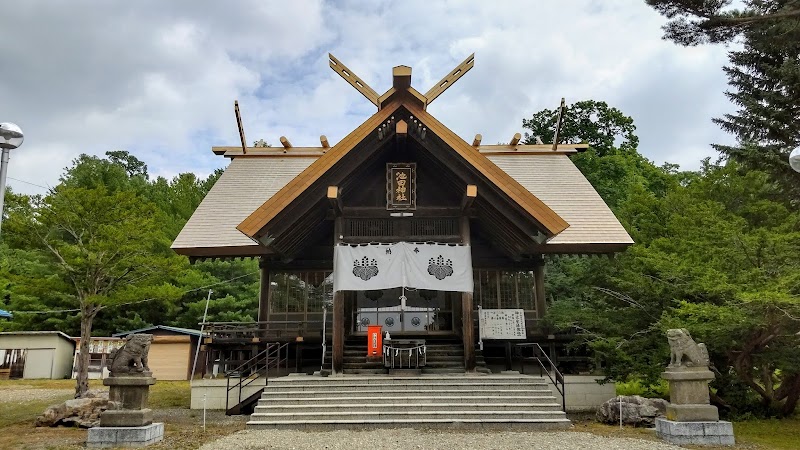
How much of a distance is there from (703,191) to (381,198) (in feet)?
24.7

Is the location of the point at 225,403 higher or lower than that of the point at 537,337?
lower

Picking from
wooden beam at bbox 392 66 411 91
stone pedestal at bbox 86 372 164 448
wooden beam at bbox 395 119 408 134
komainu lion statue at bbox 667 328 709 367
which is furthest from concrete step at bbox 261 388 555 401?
wooden beam at bbox 392 66 411 91

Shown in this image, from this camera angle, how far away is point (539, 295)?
13.7 m

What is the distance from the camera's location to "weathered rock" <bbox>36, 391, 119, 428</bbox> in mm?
9016

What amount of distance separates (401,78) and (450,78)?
201 centimetres

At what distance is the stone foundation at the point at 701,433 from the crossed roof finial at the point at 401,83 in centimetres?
729

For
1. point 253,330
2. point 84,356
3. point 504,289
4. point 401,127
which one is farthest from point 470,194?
point 84,356

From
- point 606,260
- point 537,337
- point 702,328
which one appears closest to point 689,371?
point 702,328

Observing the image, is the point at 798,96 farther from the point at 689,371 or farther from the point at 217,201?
the point at 217,201

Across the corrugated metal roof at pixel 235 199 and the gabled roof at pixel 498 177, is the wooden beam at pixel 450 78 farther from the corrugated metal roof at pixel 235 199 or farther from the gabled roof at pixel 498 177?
the corrugated metal roof at pixel 235 199

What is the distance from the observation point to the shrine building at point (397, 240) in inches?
424

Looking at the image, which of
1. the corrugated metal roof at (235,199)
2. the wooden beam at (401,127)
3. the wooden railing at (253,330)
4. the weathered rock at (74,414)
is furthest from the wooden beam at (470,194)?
the weathered rock at (74,414)

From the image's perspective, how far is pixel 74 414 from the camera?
29.9 feet

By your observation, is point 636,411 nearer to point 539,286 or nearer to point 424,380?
point 424,380
